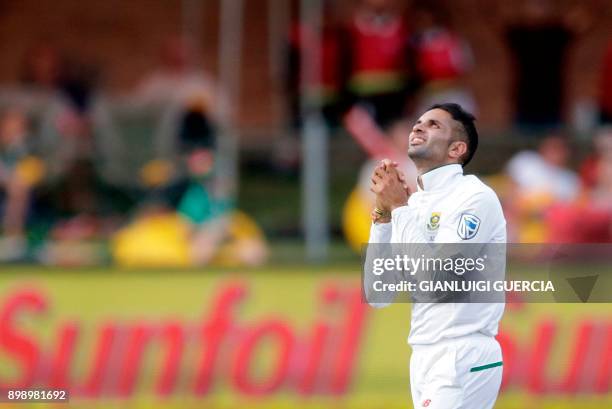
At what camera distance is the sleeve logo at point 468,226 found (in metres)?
5.82

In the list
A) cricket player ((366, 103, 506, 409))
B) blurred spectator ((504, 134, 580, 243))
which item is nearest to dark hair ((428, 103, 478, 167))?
cricket player ((366, 103, 506, 409))

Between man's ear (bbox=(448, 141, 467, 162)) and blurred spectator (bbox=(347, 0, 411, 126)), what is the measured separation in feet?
33.6

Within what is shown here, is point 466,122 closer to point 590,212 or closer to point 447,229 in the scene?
point 447,229

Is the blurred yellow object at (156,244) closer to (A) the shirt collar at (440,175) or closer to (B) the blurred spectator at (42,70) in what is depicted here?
(B) the blurred spectator at (42,70)

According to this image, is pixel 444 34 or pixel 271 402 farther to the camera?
pixel 444 34

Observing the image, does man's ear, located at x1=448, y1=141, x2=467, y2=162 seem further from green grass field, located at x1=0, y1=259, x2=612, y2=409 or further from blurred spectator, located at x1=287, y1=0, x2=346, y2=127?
blurred spectator, located at x1=287, y1=0, x2=346, y2=127

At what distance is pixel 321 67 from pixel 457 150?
34.8ft

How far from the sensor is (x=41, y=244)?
54.2 feet

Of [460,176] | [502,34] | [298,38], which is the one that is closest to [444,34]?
[298,38]

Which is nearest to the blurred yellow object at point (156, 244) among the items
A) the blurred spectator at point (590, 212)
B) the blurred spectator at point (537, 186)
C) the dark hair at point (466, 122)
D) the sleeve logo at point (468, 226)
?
the blurred spectator at point (537, 186)

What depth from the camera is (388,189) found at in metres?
5.85

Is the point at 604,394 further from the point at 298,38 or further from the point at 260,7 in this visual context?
the point at 260,7

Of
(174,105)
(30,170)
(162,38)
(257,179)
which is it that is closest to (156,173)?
(174,105)

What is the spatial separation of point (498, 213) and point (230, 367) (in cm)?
578
